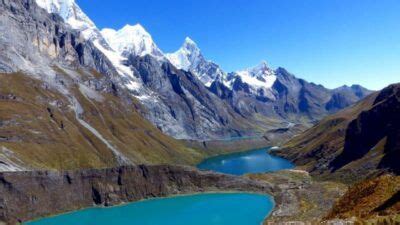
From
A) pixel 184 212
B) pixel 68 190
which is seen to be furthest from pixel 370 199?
pixel 68 190

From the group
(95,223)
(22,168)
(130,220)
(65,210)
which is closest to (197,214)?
(130,220)

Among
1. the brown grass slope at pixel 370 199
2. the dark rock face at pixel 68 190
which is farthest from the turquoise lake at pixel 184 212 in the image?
the brown grass slope at pixel 370 199

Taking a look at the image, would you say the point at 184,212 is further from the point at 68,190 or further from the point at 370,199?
the point at 370,199

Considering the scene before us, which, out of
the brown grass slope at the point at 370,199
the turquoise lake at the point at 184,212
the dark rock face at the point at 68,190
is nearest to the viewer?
the brown grass slope at the point at 370,199

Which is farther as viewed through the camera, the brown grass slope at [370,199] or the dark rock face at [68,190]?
the dark rock face at [68,190]

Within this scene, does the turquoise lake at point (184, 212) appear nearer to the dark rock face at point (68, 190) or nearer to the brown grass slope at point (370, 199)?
the dark rock face at point (68, 190)

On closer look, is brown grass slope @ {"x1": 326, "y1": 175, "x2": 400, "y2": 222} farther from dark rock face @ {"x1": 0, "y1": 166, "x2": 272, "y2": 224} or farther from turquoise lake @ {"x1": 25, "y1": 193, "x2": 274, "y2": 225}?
dark rock face @ {"x1": 0, "y1": 166, "x2": 272, "y2": 224}
